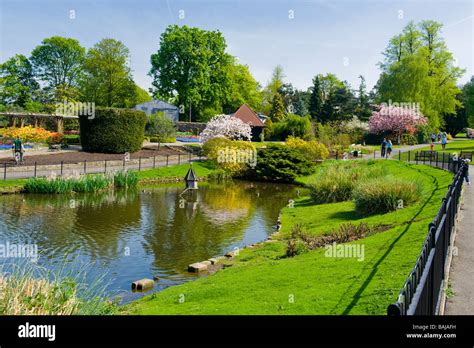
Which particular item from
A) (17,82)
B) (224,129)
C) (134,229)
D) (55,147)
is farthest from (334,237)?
(17,82)

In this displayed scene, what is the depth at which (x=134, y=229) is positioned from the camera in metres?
18.2

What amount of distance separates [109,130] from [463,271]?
35.2m

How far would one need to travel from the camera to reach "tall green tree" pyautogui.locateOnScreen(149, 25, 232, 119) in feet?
221

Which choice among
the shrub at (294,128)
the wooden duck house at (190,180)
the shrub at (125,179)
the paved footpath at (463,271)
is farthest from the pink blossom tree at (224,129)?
the paved footpath at (463,271)

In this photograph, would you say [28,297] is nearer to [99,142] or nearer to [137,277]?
[137,277]

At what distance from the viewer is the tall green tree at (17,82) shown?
70.4 metres

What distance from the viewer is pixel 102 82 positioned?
70.0m

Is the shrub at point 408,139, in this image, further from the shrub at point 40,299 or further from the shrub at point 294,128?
the shrub at point 40,299

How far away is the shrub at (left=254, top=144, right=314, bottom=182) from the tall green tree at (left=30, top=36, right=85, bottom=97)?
49701 mm

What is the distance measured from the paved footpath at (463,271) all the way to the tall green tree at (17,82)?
69181 mm

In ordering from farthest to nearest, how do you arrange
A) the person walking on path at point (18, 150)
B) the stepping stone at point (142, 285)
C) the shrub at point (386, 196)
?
the person walking on path at point (18, 150) < the shrub at point (386, 196) < the stepping stone at point (142, 285)

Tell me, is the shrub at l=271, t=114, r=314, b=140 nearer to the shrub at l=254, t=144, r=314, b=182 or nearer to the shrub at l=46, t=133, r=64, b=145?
the shrub at l=254, t=144, r=314, b=182
